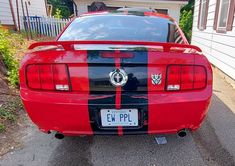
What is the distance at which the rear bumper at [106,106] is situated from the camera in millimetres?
2105

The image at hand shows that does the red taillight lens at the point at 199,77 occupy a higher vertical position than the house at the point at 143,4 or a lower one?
lower

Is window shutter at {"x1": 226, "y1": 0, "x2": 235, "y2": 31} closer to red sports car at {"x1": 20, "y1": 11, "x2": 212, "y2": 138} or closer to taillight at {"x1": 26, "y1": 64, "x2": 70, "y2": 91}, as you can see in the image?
red sports car at {"x1": 20, "y1": 11, "x2": 212, "y2": 138}

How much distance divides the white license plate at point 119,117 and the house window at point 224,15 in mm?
4221

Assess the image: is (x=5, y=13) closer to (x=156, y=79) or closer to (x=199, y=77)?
(x=156, y=79)

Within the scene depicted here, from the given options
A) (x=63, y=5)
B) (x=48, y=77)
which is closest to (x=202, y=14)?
(x=48, y=77)

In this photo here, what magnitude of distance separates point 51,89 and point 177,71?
1.16 m

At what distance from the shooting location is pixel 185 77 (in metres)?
2.16

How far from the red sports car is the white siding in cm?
1060

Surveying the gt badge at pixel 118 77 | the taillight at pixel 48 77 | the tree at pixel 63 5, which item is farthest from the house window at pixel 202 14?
the tree at pixel 63 5

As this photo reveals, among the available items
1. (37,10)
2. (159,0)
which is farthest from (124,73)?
(37,10)

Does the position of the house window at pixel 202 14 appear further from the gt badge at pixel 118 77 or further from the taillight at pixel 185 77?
the gt badge at pixel 118 77

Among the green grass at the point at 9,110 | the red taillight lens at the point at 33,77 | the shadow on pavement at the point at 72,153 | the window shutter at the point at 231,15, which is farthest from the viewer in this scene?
the window shutter at the point at 231,15

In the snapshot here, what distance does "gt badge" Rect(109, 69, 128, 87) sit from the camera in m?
2.07

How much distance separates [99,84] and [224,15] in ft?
17.2
